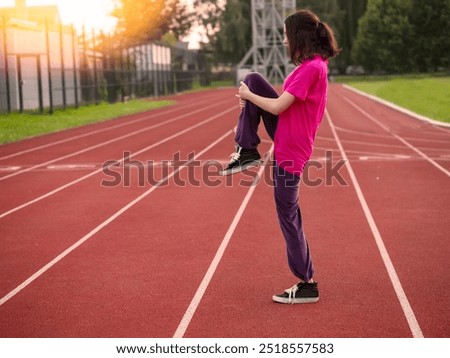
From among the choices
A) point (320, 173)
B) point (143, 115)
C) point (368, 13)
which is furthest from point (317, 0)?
point (320, 173)

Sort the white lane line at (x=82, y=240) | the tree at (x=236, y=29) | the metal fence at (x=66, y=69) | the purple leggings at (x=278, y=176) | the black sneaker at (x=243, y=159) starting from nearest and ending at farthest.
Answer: the purple leggings at (x=278, y=176)
the black sneaker at (x=243, y=159)
the white lane line at (x=82, y=240)
the metal fence at (x=66, y=69)
the tree at (x=236, y=29)

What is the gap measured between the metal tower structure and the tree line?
8453 millimetres

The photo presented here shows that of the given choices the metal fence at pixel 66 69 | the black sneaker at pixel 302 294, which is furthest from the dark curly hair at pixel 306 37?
the metal fence at pixel 66 69

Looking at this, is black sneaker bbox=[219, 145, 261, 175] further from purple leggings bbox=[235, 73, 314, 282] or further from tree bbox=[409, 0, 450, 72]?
tree bbox=[409, 0, 450, 72]

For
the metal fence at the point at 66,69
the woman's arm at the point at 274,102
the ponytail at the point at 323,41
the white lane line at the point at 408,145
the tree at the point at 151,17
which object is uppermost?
the tree at the point at 151,17

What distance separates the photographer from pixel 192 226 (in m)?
7.92

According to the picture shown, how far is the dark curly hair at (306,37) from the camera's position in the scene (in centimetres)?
454

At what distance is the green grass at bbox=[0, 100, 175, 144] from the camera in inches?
779

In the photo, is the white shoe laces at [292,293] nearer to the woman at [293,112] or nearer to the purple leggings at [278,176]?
→ the woman at [293,112]

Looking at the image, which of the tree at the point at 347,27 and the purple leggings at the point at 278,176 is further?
the tree at the point at 347,27

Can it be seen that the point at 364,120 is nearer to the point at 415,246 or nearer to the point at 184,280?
the point at 415,246

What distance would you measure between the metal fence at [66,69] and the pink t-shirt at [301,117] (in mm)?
19858

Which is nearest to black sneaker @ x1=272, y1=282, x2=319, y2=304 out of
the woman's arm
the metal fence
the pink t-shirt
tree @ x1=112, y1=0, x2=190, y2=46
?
the pink t-shirt

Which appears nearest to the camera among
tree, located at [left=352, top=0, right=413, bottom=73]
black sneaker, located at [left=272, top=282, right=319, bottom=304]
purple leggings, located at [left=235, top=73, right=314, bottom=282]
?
purple leggings, located at [left=235, top=73, right=314, bottom=282]
